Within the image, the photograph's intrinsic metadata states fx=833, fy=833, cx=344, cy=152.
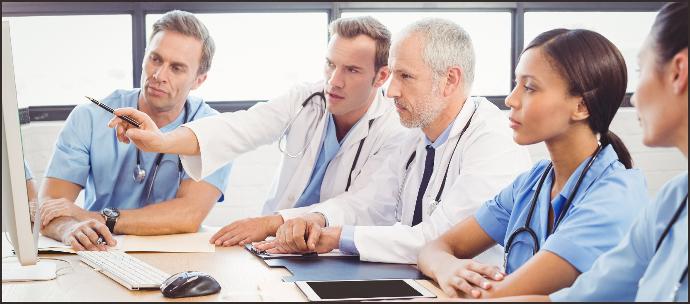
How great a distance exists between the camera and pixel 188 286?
5.22ft

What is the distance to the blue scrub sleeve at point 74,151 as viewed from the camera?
263 centimetres

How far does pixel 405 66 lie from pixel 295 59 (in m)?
2.42

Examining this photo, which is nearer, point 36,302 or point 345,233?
point 36,302

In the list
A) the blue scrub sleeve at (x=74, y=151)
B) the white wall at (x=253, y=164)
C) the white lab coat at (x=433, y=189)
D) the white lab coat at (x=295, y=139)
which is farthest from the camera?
the white wall at (x=253, y=164)

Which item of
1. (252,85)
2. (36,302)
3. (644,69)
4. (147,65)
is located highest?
(644,69)

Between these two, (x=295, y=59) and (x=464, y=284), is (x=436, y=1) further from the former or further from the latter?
(x=464, y=284)

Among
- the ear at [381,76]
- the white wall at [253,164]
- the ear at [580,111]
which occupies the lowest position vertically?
the white wall at [253,164]

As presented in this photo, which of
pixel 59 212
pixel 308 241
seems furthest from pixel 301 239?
pixel 59 212

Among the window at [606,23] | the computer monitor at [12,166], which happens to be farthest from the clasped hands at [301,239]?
the window at [606,23]

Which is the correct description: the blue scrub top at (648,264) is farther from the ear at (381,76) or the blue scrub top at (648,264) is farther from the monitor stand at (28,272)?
the ear at (381,76)

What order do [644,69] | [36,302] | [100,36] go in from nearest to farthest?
[644,69] < [36,302] < [100,36]

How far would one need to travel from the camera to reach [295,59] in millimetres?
4668

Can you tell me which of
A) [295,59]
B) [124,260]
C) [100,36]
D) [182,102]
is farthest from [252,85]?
[124,260]

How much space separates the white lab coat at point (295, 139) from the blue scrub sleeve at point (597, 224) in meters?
1.02
